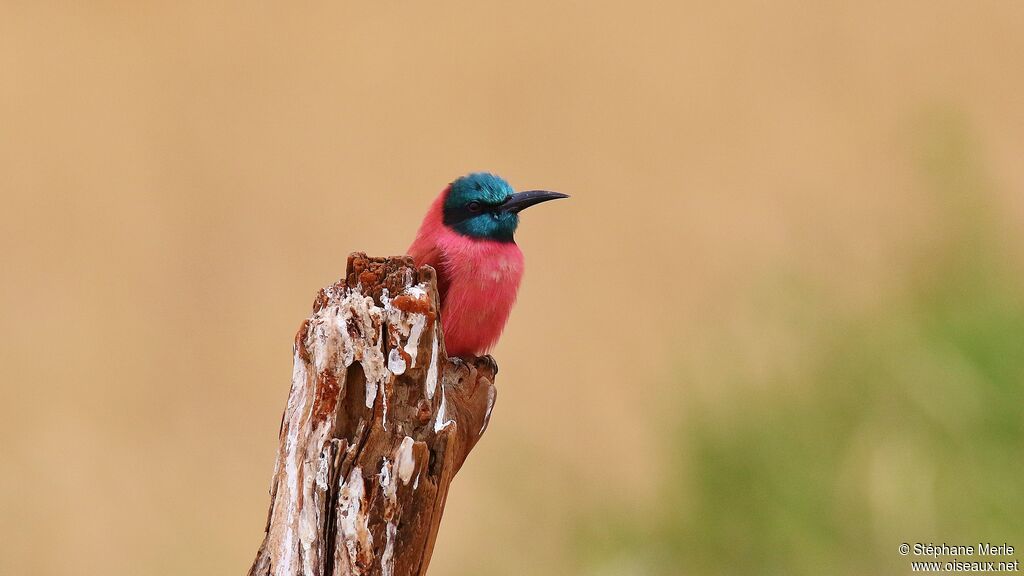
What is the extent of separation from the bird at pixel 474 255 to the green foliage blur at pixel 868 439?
1.34m

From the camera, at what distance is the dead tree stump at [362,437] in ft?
7.22

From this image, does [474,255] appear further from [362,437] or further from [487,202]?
[362,437]

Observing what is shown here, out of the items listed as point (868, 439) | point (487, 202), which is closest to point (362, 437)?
point (487, 202)

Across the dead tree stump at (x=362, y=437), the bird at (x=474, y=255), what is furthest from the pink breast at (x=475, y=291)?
the dead tree stump at (x=362, y=437)

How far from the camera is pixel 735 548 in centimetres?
411

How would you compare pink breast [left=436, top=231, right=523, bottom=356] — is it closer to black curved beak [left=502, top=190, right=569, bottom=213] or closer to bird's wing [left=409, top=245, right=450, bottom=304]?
bird's wing [left=409, top=245, right=450, bottom=304]

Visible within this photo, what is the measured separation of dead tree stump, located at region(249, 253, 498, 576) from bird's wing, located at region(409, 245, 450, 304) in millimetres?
784

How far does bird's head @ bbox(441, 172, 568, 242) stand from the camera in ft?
10.7

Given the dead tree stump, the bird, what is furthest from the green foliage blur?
the dead tree stump

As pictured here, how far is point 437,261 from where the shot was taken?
315 centimetres

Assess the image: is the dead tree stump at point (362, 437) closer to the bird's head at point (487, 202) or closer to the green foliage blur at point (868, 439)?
the bird's head at point (487, 202)

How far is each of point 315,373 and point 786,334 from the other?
2542mm

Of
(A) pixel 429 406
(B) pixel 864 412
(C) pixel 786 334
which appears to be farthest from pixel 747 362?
(A) pixel 429 406

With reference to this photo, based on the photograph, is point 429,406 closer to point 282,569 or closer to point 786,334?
point 282,569
